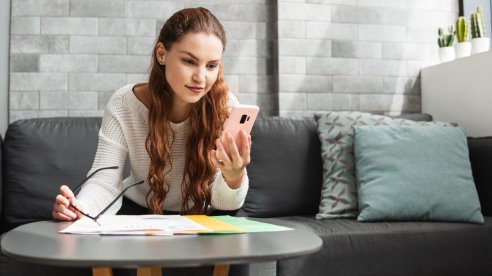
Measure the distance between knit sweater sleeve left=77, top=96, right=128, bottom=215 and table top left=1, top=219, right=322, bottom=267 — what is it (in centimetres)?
33

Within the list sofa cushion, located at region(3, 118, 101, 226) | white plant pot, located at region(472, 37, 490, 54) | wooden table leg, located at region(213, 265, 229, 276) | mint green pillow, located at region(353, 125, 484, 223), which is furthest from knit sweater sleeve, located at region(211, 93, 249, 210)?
white plant pot, located at region(472, 37, 490, 54)

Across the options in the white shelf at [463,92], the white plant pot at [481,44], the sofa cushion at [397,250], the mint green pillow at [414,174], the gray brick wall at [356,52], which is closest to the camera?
the sofa cushion at [397,250]

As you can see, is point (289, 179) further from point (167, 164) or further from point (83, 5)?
point (83, 5)

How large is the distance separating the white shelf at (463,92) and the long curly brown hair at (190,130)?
146 cm

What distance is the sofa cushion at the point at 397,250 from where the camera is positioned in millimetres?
1646

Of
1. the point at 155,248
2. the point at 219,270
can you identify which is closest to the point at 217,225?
the point at 219,270

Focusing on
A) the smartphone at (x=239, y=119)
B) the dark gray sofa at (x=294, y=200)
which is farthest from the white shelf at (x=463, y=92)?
the smartphone at (x=239, y=119)

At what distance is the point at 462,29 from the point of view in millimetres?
2564

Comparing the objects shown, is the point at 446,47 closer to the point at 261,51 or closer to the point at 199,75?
the point at 261,51

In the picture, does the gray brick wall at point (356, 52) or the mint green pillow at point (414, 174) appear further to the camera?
the gray brick wall at point (356, 52)

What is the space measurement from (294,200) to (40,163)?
1.06 m

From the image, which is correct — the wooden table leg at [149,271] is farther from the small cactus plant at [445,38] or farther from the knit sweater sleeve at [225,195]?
the small cactus plant at [445,38]

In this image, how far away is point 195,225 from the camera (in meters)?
0.99

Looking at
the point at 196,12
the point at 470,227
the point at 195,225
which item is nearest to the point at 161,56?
the point at 196,12
